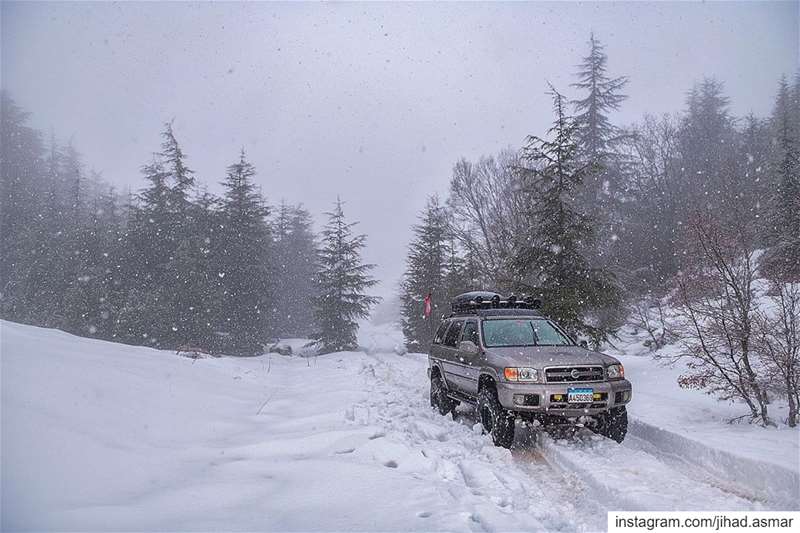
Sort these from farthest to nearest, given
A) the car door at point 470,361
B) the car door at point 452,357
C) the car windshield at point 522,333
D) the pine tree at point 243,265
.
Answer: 1. the pine tree at point 243,265
2. the car door at point 452,357
3. the car windshield at point 522,333
4. the car door at point 470,361

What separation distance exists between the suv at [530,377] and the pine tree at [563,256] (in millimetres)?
4241

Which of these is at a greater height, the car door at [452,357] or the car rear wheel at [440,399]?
the car door at [452,357]

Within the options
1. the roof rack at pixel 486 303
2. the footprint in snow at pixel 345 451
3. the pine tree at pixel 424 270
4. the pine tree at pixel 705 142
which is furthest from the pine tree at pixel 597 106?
the footprint in snow at pixel 345 451

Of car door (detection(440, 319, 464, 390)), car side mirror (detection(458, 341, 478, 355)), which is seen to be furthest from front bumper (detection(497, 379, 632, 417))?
car door (detection(440, 319, 464, 390))

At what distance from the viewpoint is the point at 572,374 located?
6223mm

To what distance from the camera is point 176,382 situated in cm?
759

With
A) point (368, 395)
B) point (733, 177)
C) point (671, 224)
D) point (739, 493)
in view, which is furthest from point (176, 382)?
point (671, 224)

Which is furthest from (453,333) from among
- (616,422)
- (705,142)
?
(705,142)

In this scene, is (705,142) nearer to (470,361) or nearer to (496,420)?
(470,361)

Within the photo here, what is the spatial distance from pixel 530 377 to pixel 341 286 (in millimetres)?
23548

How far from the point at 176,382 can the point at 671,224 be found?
2831cm

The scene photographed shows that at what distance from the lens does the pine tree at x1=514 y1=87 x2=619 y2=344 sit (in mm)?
12242

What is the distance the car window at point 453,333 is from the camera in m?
8.92

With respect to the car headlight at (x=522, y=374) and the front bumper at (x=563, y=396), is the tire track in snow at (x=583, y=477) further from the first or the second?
the car headlight at (x=522, y=374)
